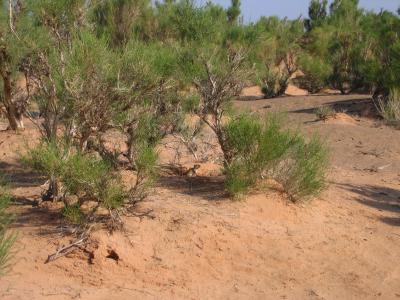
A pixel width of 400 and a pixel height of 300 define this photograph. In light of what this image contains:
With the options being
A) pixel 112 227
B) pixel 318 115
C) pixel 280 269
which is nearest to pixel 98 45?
pixel 112 227

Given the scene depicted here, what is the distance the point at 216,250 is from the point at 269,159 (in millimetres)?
1555

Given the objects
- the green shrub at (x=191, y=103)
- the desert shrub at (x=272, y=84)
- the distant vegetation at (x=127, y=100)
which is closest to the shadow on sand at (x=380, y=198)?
the distant vegetation at (x=127, y=100)

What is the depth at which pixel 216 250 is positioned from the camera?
6.32 metres

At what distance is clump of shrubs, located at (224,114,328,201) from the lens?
Result: 7309 millimetres

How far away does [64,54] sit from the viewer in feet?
21.2

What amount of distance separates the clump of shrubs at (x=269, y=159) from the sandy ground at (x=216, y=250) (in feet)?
0.68

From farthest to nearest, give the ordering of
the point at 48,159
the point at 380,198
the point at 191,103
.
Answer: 1. the point at 191,103
2. the point at 380,198
3. the point at 48,159

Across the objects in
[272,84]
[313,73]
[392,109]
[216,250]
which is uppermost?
[313,73]

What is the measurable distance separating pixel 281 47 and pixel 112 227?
22180 mm

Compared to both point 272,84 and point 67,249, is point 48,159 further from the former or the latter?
point 272,84

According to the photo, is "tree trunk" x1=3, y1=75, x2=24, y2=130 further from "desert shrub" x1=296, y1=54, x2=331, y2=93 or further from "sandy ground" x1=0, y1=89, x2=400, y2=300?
"desert shrub" x1=296, y1=54, x2=331, y2=93

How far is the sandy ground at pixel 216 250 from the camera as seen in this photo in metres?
5.63

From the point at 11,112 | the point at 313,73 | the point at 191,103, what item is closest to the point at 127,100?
the point at 191,103

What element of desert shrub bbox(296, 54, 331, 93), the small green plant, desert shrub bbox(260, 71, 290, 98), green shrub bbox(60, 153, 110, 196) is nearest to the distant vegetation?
green shrub bbox(60, 153, 110, 196)
